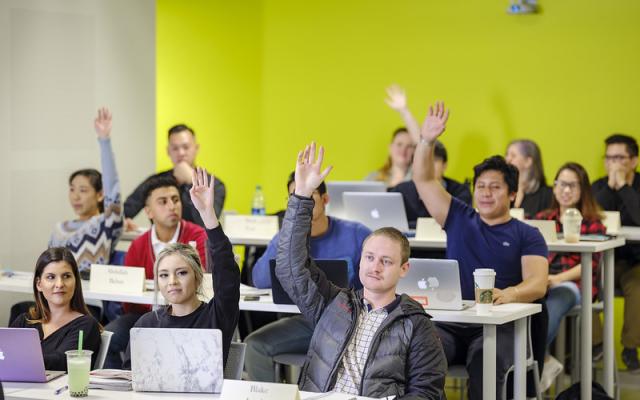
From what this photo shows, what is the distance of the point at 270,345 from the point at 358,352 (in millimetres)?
1387

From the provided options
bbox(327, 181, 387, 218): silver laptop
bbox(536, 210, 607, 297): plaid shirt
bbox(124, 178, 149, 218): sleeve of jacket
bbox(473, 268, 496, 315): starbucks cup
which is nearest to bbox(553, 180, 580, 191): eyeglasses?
bbox(536, 210, 607, 297): plaid shirt

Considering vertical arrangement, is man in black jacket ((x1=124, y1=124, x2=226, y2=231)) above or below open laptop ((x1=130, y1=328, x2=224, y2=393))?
above

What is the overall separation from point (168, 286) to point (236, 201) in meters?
5.17

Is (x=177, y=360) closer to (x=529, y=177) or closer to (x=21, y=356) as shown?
(x=21, y=356)

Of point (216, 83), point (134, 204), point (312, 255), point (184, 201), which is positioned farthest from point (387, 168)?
point (312, 255)

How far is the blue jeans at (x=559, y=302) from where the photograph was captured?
518cm

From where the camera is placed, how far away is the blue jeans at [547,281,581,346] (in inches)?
204

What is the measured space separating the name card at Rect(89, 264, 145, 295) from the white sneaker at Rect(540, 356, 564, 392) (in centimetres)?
193

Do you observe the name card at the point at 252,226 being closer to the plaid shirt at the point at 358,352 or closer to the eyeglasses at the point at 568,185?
the eyeglasses at the point at 568,185

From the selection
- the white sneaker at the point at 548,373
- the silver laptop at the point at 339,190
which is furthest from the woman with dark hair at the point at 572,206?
the silver laptop at the point at 339,190

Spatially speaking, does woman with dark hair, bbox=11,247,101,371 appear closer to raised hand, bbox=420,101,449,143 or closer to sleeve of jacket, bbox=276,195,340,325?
sleeve of jacket, bbox=276,195,340,325

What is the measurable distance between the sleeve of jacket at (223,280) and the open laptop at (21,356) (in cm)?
68

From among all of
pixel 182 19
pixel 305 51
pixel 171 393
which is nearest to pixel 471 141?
pixel 305 51

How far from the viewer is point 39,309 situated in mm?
4207
